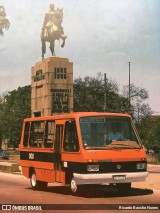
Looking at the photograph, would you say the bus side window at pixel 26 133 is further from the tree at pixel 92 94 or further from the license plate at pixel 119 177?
the tree at pixel 92 94

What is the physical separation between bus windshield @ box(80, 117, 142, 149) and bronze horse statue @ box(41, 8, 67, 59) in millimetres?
30365

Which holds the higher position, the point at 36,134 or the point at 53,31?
the point at 53,31

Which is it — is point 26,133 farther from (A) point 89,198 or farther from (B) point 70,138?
(A) point 89,198

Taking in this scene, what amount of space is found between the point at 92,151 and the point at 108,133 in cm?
96

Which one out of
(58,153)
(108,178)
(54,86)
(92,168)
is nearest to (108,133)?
(92,168)

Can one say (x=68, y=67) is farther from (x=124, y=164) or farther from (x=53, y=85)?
(x=124, y=164)

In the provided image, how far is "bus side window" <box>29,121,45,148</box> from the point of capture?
19633 millimetres

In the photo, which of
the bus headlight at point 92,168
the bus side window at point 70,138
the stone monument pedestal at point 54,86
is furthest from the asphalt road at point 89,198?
the stone monument pedestal at point 54,86

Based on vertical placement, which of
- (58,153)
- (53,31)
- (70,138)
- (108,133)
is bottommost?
(58,153)

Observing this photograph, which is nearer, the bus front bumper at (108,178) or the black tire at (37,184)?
the bus front bumper at (108,178)

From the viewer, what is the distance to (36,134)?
66.2 feet

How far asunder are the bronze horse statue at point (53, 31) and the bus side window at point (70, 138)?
99.2 ft

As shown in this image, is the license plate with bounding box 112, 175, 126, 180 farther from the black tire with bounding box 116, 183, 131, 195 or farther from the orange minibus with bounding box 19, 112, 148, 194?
the black tire with bounding box 116, 183, 131, 195

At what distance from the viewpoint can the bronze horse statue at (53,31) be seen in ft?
154
